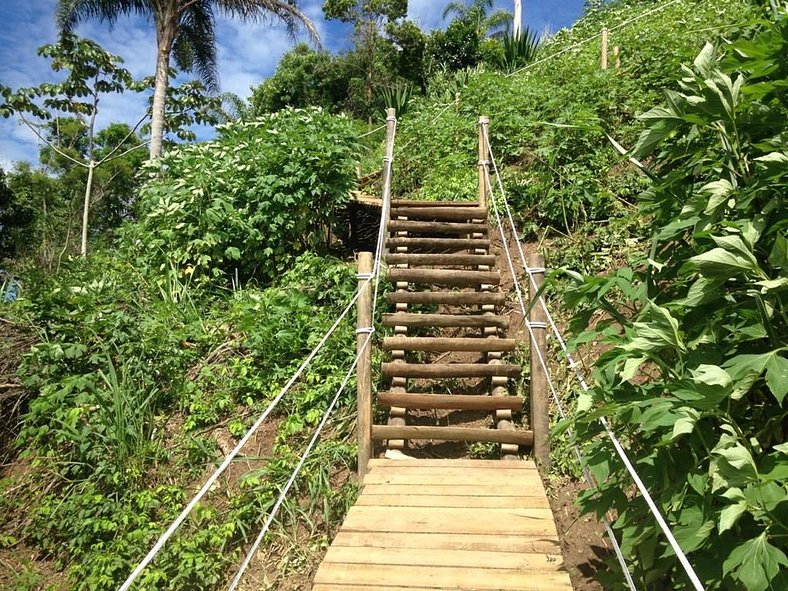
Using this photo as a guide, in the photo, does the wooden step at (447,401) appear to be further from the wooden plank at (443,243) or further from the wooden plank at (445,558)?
the wooden plank at (443,243)

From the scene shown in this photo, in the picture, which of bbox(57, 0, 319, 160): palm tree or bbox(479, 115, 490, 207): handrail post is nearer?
bbox(479, 115, 490, 207): handrail post

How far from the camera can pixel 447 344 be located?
3818 mm

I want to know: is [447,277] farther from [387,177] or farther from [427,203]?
[387,177]

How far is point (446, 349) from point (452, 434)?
81 centimetres

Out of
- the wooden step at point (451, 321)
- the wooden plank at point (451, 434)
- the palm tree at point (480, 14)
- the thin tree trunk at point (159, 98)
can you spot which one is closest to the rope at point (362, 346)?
the wooden step at point (451, 321)

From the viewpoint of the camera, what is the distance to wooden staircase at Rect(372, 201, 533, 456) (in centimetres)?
331

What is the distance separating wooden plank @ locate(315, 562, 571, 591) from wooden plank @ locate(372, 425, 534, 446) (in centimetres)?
114

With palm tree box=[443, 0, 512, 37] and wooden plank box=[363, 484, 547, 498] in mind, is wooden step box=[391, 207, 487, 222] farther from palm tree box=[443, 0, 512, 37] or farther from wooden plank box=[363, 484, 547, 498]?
palm tree box=[443, 0, 512, 37]

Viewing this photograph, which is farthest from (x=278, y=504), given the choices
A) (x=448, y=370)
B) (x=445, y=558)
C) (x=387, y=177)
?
(x=387, y=177)

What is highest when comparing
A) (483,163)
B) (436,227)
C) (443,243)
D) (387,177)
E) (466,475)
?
(483,163)

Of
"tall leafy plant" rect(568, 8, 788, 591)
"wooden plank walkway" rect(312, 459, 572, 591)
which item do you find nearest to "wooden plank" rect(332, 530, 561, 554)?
"wooden plank walkway" rect(312, 459, 572, 591)

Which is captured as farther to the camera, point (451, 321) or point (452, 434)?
point (451, 321)

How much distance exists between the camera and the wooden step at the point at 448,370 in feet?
11.9

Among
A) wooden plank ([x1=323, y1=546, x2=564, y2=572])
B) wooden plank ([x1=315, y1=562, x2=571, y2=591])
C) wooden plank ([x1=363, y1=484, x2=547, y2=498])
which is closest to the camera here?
wooden plank ([x1=315, y1=562, x2=571, y2=591])
